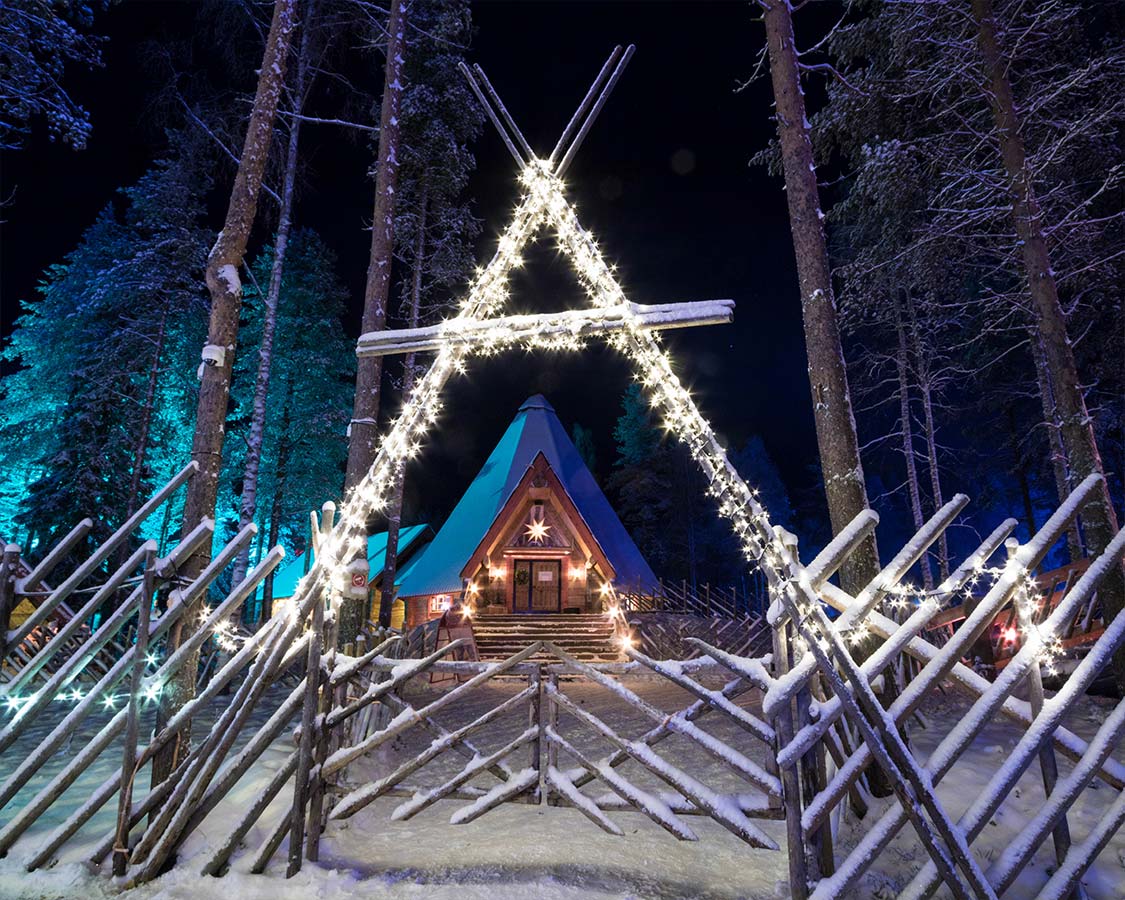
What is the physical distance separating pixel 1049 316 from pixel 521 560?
1426 cm

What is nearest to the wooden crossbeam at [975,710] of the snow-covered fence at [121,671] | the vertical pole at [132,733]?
the snow-covered fence at [121,671]

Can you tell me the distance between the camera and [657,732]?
4.32 m

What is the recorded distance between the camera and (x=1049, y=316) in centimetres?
708

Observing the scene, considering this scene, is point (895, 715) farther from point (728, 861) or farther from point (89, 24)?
point (89, 24)

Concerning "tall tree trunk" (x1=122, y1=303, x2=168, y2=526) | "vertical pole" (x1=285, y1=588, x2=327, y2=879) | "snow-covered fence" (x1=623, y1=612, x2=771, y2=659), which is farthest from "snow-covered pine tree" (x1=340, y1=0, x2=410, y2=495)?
"tall tree trunk" (x1=122, y1=303, x2=168, y2=526)

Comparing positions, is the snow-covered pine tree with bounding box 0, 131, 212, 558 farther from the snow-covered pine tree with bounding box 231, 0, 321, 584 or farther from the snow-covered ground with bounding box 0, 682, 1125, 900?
the snow-covered ground with bounding box 0, 682, 1125, 900

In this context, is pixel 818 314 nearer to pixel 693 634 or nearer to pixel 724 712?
pixel 724 712

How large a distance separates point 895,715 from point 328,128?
15.7m

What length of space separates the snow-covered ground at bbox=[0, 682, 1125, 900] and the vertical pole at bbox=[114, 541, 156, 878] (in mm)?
185

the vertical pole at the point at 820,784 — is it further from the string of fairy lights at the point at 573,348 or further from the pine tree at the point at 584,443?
the pine tree at the point at 584,443

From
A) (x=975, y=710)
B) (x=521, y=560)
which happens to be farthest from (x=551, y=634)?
(x=975, y=710)

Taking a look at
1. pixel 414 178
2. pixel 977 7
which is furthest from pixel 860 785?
pixel 414 178

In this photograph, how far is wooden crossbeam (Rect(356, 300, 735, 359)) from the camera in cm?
476

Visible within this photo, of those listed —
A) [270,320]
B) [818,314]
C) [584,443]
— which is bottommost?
[818,314]
